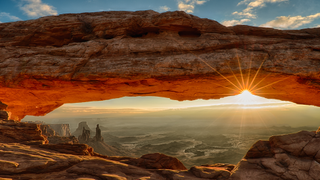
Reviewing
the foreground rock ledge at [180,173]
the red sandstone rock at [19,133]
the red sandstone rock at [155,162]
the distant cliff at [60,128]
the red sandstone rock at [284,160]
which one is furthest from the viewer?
the distant cliff at [60,128]

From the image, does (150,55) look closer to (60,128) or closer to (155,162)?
(155,162)

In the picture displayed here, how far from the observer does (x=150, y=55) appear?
46.4 ft

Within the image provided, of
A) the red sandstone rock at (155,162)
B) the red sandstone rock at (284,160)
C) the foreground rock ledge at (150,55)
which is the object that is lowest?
the red sandstone rock at (155,162)

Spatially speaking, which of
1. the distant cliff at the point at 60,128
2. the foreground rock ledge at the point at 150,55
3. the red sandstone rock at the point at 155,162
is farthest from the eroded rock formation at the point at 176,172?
the distant cliff at the point at 60,128

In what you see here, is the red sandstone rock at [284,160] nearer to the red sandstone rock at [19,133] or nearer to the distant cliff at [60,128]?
the red sandstone rock at [19,133]

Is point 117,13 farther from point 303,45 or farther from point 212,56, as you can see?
point 303,45

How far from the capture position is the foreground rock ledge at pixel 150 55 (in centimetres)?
1300

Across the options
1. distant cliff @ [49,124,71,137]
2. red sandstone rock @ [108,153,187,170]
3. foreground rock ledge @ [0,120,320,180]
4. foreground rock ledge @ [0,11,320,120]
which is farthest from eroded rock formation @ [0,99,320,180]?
distant cliff @ [49,124,71,137]

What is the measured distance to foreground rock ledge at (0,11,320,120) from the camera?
13.0 m

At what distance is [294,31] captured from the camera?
47.4ft

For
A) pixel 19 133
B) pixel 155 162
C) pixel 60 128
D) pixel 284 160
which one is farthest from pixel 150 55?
pixel 60 128

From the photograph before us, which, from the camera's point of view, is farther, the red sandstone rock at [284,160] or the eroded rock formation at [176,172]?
the red sandstone rock at [284,160]

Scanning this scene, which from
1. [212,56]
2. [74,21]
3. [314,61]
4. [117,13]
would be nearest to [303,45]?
[314,61]

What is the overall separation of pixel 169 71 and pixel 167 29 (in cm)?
491
